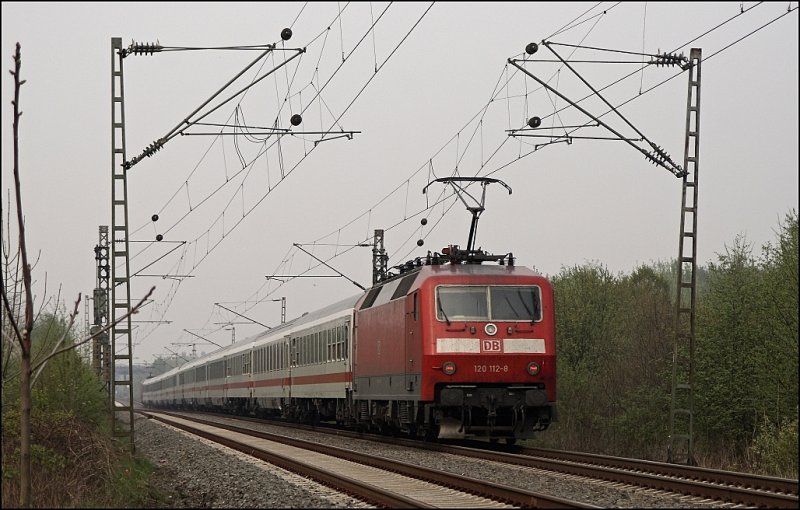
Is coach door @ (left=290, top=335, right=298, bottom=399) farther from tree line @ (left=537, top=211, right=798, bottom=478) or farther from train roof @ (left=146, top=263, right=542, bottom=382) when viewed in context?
tree line @ (left=537, top=211, right=798, bottom=478)

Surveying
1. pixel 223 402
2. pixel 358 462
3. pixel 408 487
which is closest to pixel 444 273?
pixel 358 462

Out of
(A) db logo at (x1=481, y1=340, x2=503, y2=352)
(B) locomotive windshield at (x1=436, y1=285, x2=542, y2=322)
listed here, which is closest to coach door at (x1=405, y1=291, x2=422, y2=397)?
(B) locomotive windshield at (x1=436, y1=285, x2=542, y2=322)

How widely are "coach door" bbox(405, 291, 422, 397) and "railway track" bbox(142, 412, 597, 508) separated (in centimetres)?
187

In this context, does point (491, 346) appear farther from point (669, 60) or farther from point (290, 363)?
point (290, 363)

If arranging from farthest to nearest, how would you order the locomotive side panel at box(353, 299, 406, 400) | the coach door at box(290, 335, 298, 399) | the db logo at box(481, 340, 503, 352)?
the coach door at box(290, 335, 298, 399)
the locomotive side panel at box(353, 299, 406, 400)
the db logo at box(481, 340, 503, 352)

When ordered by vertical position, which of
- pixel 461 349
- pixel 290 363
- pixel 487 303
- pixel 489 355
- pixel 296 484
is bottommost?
pixel 296 484

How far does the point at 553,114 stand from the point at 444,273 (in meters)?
4.16

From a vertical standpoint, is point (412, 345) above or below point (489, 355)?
above

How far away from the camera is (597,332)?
125 ft

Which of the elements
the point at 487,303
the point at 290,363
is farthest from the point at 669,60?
the point at 290,363

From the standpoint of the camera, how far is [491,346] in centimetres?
2048

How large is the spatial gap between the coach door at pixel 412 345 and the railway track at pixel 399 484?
1.87 meters

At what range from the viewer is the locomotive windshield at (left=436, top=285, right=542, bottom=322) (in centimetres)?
2059

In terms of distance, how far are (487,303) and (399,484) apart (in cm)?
619
